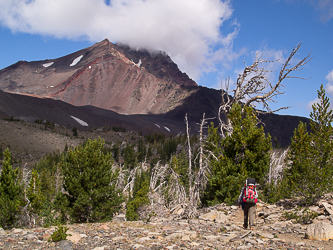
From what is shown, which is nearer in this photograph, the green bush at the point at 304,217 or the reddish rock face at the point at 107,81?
the green bush at the point at 304,217

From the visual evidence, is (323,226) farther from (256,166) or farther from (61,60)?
(61,60)

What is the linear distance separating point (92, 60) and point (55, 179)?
441 feet

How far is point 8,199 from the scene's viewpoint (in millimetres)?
12461

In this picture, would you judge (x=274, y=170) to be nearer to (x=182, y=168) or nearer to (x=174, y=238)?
(x=182, y=168)

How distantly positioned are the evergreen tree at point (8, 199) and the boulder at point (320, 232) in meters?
11.0

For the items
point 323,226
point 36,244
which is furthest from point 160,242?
point 323,226

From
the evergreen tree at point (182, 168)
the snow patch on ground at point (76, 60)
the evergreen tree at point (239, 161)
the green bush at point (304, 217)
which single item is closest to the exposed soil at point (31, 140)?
the evergreen tree at point (182, 168)

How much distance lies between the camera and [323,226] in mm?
6367

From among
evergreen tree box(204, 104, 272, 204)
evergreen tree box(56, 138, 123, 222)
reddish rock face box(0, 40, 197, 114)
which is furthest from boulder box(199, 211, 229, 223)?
reddish rock face box(0, 40, 197, 114)

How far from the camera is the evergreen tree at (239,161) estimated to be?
38.1 ft

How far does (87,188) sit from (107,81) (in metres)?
133

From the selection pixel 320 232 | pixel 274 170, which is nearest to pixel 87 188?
pixel 320 232

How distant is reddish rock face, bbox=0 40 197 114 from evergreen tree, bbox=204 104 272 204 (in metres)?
113

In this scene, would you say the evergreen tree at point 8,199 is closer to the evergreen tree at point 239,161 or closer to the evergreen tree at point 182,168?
the evergreen tree at point 239,161
